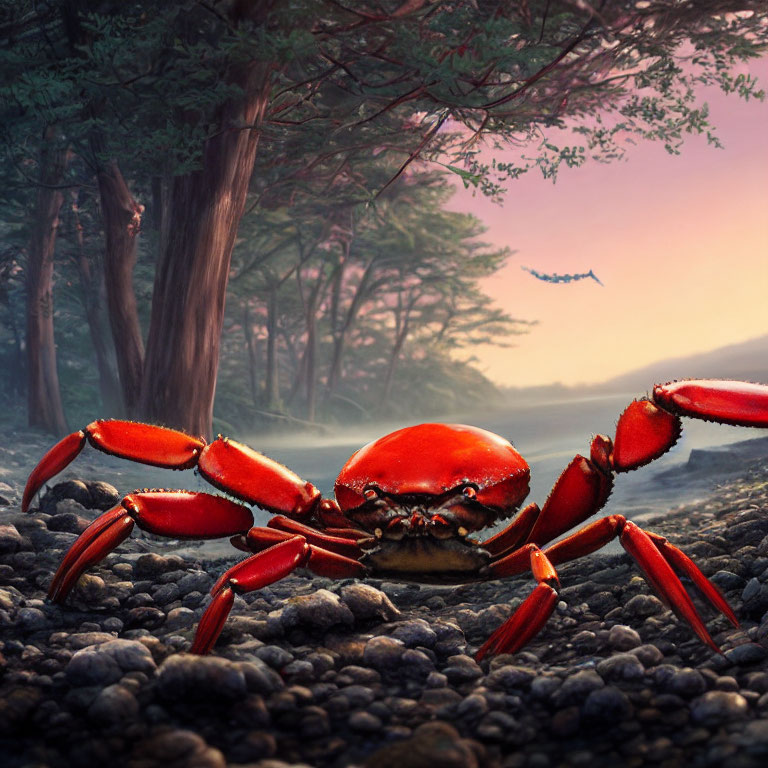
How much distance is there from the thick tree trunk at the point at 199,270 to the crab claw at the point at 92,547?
6.15m

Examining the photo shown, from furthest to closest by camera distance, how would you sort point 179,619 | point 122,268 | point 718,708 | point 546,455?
point 122,268, point 546,455, point 179,619, point 718,708

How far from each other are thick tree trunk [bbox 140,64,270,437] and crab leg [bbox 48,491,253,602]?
20.7 ft

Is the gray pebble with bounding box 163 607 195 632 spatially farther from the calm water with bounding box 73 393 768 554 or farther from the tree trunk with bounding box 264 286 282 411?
the tree trunk with bounding box 264 286 282 411

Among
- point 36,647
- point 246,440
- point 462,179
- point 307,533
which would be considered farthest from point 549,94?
point 246,440

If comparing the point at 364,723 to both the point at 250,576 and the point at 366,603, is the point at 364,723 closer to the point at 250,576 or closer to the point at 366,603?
the point at 250,576

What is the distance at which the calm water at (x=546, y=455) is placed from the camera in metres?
6.56

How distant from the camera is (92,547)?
304 centimetres

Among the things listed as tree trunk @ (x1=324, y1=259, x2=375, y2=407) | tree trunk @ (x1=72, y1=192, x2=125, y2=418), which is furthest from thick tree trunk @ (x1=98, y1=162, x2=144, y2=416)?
tree trunk @ (x1=324, y1=259, x2=375, y2=407)

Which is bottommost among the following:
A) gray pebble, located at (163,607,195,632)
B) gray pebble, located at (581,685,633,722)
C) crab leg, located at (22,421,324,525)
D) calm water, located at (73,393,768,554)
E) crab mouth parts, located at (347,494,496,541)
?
calm water, located at (73,393,768,554)

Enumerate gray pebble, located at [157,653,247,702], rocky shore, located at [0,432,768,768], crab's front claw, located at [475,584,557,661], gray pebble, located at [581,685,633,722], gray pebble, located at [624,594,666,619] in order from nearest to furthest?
1. rocky shore, located at [0,432,768,768]
2. gray pebble, located at [581,685,633,722]
3. gray pebble, located at [157,653,247,702]
4. crab's front claw, located at [475,584,557,661]
5. gray pebble, located at [624,594,666,619]

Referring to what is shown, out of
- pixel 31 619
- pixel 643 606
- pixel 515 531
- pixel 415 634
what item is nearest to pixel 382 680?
pixel 415 634

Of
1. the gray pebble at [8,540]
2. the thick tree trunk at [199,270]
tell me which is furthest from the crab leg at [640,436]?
the thick tree trunk at [199,270]

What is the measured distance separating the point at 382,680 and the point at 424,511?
657mm

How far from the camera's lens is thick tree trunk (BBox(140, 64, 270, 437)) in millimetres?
8727
